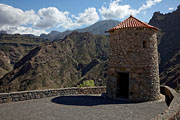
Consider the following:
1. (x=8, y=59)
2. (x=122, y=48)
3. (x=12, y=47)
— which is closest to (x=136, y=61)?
(x=122, y=48)

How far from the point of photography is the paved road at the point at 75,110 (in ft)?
23.8

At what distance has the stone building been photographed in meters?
10.2

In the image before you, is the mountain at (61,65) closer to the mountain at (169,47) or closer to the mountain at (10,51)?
the mountain at (10,51)

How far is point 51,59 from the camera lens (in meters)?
79.5

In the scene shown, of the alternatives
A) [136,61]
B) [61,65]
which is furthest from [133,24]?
[61,65]

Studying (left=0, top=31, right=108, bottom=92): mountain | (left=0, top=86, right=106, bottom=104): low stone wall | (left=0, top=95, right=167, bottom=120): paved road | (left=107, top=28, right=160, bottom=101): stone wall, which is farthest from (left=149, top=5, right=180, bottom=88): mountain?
(left=0, top=95, right=167, bottom=120): paved road

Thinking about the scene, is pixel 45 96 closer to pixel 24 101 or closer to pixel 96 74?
pixel 24 101

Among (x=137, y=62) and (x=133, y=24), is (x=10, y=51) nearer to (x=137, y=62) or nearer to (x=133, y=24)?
(x=133, y=24)

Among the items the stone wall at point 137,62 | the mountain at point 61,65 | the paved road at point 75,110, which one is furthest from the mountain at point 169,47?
the paved road at point 75,110

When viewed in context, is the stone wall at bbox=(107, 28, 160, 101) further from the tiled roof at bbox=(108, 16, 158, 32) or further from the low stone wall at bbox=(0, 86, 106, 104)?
the low stone wall at bbox=(0, 86, 106, 104)

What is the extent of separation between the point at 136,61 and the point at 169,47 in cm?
5806

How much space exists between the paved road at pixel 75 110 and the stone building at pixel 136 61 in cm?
105

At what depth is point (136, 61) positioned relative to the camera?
10.3 meters

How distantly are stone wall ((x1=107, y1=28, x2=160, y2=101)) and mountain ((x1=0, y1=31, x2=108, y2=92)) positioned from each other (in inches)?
1818
